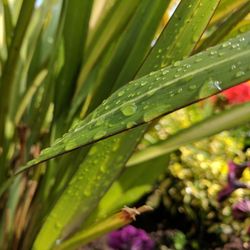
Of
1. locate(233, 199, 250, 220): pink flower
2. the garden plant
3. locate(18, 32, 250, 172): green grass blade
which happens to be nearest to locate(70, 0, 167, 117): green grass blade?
the garden plant

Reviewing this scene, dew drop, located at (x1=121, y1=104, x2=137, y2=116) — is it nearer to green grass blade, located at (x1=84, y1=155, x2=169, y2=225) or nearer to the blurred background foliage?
green grass blade, located at (x1=84, y1=155, x2=169, y2=225)

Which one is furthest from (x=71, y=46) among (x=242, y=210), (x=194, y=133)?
(x=242, y=210)

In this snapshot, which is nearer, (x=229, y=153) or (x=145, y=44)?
(x=145, y=44)

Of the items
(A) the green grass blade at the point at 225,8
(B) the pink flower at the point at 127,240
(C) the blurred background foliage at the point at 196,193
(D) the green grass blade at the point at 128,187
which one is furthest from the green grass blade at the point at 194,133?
(C) the blurred background foliage at the point at 196,193

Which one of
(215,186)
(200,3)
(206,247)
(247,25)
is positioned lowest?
(206,247)

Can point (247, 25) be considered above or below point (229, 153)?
above

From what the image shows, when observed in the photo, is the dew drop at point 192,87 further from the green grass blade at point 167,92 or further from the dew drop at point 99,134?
the dew drop at point 99,134

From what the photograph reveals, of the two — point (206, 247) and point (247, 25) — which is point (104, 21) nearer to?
point (247, 25)

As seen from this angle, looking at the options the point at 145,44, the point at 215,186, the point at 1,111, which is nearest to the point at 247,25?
the point at 145,44
